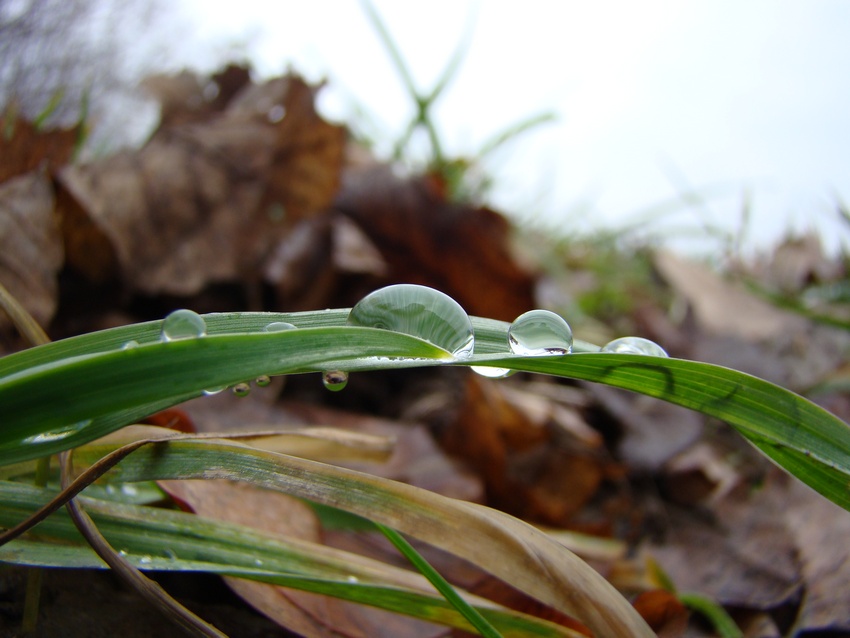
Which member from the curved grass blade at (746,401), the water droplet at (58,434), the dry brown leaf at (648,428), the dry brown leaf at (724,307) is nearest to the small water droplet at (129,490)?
the water droplet at (58,434)

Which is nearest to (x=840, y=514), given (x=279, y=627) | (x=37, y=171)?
(x=279, y=627)

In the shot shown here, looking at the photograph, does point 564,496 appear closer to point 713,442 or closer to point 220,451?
point 713,442

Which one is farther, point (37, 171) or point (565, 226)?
point (565, 226)

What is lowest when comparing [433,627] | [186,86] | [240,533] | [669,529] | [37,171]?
[669,529]

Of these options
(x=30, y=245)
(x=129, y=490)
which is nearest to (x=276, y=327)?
(x=129, y=490)

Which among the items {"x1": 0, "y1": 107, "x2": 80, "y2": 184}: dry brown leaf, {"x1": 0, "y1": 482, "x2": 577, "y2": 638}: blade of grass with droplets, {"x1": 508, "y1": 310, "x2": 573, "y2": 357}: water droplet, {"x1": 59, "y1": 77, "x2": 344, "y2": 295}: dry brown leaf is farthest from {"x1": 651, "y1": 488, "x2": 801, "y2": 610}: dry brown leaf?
{"x1": 0, "y1": 107, "x2": 80, "y2": 184}: dry brown leaf

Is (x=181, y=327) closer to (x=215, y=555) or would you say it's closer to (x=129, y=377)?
(x=129, y=377)

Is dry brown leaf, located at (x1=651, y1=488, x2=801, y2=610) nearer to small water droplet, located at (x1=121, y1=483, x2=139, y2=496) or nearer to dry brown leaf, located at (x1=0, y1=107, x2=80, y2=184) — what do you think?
small water droplet, located at (x1=121, y1=483, x2=139, y2=496)

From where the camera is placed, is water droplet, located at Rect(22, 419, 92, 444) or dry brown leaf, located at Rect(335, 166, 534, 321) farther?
dry brown leaf, located at Rect(335, 166, 534, 321)
